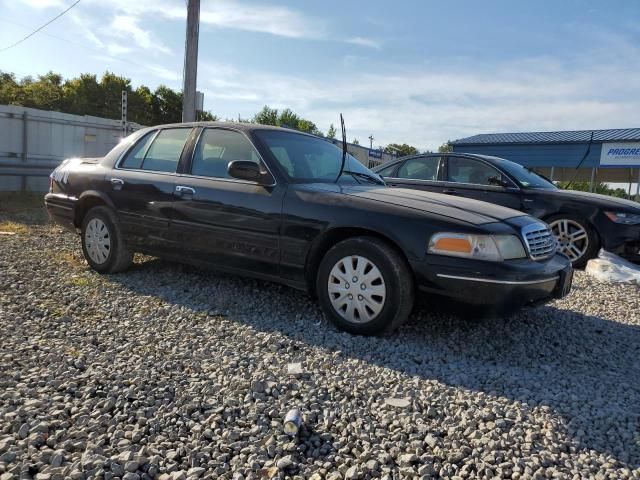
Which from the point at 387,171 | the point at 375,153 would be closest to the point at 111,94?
the point at 375,153

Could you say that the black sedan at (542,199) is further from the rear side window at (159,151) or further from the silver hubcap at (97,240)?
the silver hubcap at (97,240)

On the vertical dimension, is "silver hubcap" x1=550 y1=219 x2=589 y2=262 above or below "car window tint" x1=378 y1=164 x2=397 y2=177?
below

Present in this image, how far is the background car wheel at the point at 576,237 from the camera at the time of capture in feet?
20.9

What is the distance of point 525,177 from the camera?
23.3 ft

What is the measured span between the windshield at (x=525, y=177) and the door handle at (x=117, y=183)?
5009mm

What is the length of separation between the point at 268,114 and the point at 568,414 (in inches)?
2336

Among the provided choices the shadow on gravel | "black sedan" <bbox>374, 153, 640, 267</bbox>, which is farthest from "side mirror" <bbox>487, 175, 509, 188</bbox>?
the shadow on gravel

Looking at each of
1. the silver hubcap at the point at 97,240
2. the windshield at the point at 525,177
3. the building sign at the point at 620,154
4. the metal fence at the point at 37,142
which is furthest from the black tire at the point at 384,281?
the building sign at the point at 620,154

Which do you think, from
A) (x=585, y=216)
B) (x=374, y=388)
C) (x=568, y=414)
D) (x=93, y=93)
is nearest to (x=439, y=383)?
(x=374, y=388)

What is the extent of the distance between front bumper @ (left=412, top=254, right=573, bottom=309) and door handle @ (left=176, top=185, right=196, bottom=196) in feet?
6.75

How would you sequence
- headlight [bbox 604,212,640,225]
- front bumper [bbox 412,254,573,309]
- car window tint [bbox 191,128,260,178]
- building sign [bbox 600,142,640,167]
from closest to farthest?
front bumper [bbox 412,254,573,309] → car window tint [bbox 191,128,260,178] → headlight [bbox 604,212,640,225] → building sign [bbox 600,142,640,167]

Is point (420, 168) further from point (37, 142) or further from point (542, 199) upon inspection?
point (37, 142)

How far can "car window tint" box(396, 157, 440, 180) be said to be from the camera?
7488 mm

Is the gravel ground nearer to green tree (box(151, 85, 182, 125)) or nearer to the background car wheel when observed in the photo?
the background car wheel
